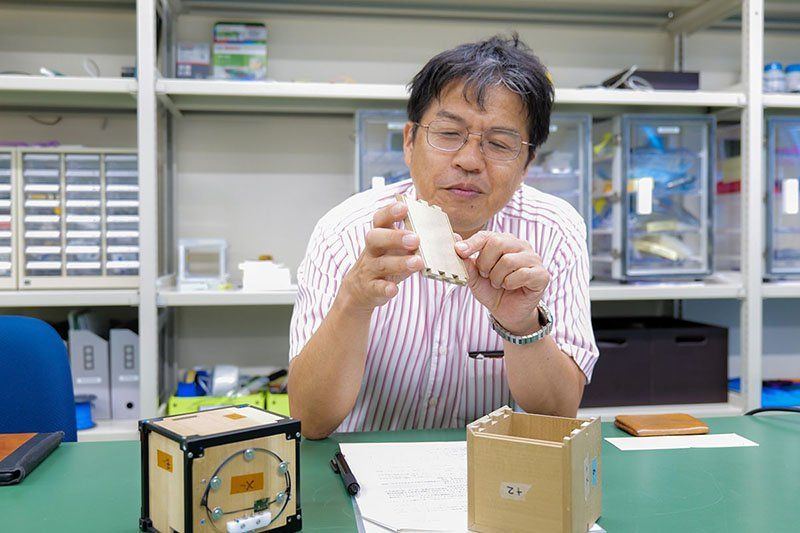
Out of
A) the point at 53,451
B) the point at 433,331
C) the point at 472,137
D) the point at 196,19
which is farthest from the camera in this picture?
the point at 196,19

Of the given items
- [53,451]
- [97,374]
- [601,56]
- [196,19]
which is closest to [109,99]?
[196,19]

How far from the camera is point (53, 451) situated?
0.94 m

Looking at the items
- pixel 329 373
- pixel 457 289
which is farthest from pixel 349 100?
pixel 329 373

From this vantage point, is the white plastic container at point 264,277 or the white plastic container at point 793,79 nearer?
the white plastic container at point 264,277

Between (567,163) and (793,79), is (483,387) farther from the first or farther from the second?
(793,79)

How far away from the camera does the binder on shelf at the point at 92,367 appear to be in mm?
1904

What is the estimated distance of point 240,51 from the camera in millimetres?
2096

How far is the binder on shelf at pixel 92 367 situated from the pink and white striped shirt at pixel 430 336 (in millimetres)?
1002

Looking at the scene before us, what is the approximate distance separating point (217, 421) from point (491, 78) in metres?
0.71

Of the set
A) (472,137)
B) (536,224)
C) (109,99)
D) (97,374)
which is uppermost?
(109,99)

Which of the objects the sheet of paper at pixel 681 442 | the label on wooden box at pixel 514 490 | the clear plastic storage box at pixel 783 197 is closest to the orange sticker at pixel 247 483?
the label on wooden box at pixel 514 490

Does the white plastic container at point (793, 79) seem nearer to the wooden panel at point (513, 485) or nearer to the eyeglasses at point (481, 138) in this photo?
the eyeglasses at point (481, 138)

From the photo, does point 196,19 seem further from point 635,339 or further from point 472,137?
point 635,339

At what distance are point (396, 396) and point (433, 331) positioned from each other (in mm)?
145
